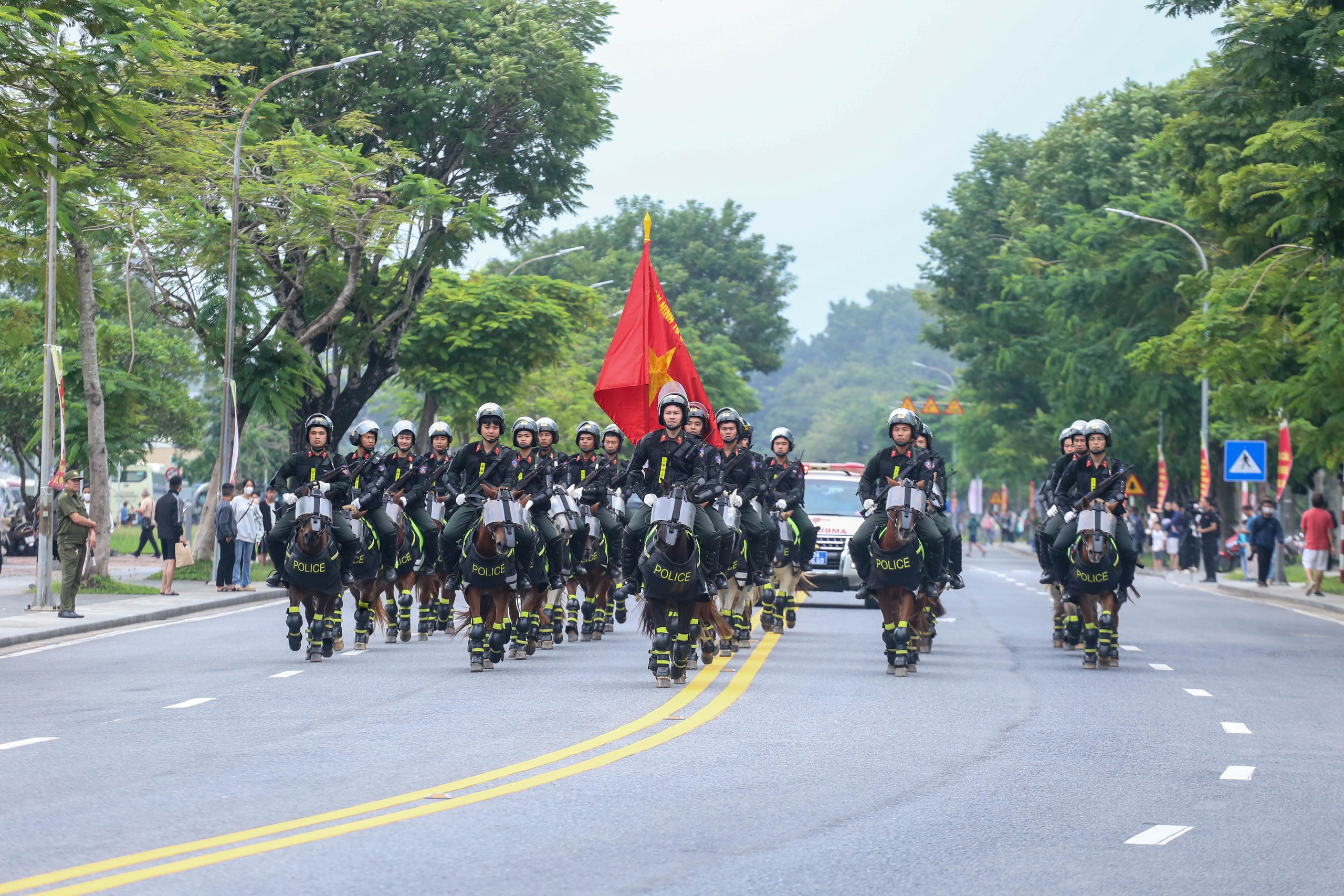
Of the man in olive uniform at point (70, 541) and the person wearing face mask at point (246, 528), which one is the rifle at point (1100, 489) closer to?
the man in olive uniform at point (70, 541)

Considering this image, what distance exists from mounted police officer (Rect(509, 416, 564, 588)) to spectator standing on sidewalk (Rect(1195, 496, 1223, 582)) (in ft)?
86.2

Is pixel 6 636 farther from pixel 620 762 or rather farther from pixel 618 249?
pixel 618 249

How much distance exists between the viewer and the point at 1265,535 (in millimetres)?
36719

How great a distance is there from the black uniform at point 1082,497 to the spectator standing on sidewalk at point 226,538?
15596mm

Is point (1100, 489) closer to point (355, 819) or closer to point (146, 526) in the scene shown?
point (355, 819)

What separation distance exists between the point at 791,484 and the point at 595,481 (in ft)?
7.63

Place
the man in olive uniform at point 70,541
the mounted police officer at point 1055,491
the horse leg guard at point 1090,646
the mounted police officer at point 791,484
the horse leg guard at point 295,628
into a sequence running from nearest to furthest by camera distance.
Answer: the horse leg guard at point 1090,646 < the horse leg guard at point 295,628 < the mounted police officer at point 1055,491 < the mounted police officer at point 791,484 < the man in olive uniform at point 70,541

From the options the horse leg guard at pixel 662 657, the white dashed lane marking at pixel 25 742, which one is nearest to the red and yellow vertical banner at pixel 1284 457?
the horse leg guard at pixel 662 657

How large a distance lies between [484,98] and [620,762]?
3145 centimetres

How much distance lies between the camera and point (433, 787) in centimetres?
941

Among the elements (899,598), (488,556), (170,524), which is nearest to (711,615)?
(899,598)

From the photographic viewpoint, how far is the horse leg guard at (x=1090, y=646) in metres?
17.0

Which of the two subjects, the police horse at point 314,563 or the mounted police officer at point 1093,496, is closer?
the police horse at point 314,563

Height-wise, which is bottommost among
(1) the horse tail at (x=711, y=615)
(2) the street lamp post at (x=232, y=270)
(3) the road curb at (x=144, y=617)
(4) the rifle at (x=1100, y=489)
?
(3) the road curb at (x=144, y=617)
